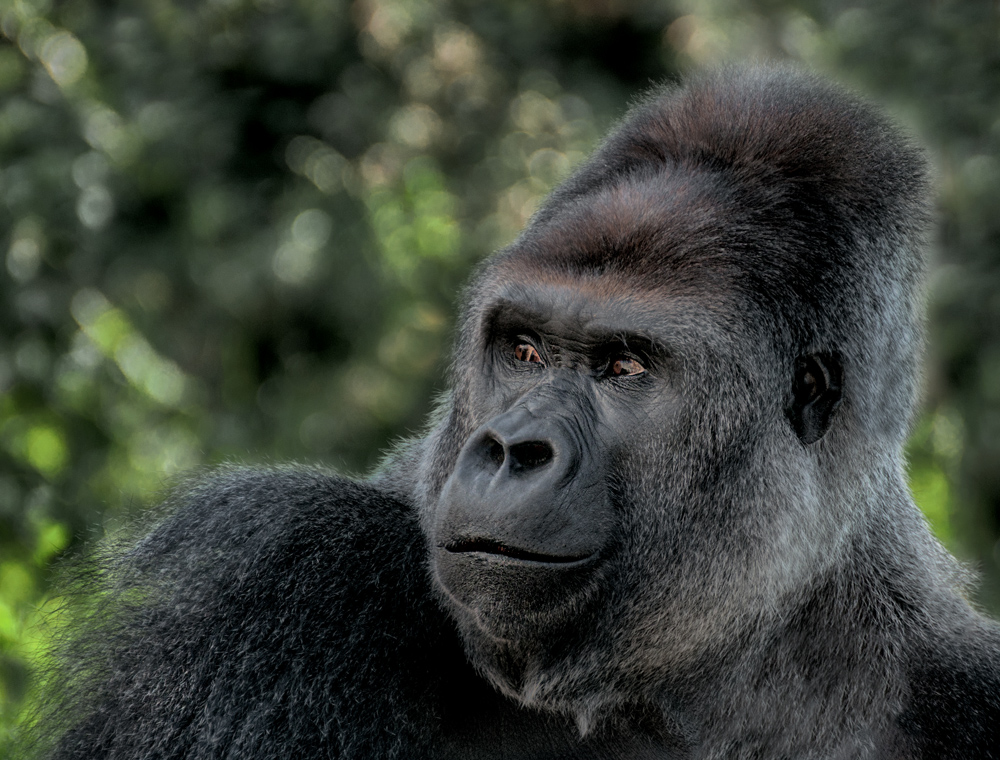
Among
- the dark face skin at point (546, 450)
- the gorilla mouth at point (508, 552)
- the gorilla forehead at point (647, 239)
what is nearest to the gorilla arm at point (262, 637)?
the dark face skin at point (546, 450)

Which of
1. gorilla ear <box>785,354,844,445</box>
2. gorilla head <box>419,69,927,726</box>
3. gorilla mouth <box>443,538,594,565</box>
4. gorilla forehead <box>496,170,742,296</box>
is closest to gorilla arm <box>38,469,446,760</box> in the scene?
gorilla head <box>419,69,927,726</box>

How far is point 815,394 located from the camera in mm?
3479

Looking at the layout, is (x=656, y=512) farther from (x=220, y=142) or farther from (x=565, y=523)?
(x=220, y=142)

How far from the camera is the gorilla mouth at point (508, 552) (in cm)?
305

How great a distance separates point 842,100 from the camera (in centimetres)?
384

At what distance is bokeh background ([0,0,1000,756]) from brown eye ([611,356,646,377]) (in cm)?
260

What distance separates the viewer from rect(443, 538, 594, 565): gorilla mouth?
3.05 meters

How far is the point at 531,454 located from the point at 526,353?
0.48 metres

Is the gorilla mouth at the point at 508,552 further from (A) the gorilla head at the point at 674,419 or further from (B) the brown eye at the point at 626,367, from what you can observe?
(B) the brown eye at the point at 626,367

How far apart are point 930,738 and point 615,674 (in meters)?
0.95

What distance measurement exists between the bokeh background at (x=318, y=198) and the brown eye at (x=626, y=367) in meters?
2.60

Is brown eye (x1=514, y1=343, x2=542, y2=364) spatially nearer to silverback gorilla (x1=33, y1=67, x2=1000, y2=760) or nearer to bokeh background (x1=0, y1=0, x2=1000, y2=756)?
silverback gorilla (x1=33, y1=67, x2=1000, y2=760)

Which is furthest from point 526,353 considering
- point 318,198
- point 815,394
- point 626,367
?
point 318,198

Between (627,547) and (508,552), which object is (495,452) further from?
(627,547)
